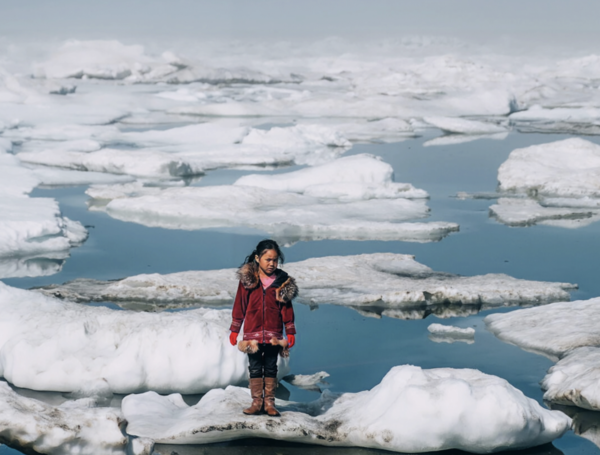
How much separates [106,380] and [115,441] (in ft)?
3.18

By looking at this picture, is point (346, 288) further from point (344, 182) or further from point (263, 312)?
point (344, 182)

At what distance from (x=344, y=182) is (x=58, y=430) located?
702 centimetres

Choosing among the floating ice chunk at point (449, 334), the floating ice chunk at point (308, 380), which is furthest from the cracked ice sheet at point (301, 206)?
the floating ice chunk at point (308, 380)

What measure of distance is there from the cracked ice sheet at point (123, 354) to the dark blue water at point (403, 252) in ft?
1.29

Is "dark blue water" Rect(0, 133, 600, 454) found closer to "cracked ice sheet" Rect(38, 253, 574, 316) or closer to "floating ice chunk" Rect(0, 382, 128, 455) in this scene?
"cracked ice sheet" Rect(38, 253, 574, 316)

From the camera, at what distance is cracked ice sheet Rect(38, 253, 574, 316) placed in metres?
5.36

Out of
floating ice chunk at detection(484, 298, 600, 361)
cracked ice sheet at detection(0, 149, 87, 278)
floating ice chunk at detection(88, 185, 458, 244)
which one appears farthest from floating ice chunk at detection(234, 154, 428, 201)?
floating ice chunk at detection(484, 298, 600, 361)

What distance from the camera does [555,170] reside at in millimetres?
10484

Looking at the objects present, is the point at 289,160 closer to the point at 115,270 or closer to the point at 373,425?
the point at 115,270

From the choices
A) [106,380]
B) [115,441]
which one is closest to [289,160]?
[106,380]

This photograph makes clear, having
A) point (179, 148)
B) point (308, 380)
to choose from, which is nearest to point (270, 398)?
point (308, 380)

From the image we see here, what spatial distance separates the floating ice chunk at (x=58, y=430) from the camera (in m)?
2.86

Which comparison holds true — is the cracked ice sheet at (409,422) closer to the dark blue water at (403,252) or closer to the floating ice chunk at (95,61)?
the dark blue water at (403,252)

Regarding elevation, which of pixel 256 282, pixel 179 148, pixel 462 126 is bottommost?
pixel 256 282
